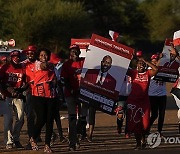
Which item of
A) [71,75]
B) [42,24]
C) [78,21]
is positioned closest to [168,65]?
[71,75]

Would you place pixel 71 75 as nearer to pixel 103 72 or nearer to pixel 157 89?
pixel 103 72

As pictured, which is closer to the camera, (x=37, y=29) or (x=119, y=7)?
(x=37, y=29)

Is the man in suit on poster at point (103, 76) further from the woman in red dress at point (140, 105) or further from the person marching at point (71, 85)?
the woman in red dress at point (140, 105)

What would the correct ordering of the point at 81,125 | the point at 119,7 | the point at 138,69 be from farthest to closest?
the point at 119,7, the point at 81,125, the point at 138,69

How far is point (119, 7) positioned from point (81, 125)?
5726 cm

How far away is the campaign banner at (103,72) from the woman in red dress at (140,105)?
0.28 m

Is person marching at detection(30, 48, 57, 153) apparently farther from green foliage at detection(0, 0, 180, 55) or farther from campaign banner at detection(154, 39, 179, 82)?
green foliage at detection(0, 0, 180, 55)

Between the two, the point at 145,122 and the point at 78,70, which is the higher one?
the point at 78,70

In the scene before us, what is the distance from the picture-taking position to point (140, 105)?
12180mm

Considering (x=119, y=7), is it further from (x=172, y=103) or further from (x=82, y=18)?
(x=172, y=103)

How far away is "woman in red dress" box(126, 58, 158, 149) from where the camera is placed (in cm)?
1217

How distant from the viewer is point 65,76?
12016 millimetres

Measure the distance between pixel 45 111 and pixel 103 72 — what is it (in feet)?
4.23

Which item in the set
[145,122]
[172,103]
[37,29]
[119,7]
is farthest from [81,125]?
[119,7]
